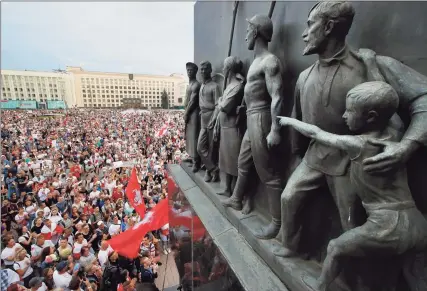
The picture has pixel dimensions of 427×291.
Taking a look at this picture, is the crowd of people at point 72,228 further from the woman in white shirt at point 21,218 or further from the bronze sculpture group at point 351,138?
the bronze sculpture group at point 351,138

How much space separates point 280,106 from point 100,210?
360 inches

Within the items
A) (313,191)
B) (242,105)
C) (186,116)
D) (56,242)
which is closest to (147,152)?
(56,242)

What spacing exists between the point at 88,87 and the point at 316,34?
12720 centimetres

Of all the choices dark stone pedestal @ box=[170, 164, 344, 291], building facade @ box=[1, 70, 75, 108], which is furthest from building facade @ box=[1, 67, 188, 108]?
dark stone pedestal @ box=[170, 164, 344, 291]

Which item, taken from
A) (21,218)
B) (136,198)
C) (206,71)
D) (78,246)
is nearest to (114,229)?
(136,198)

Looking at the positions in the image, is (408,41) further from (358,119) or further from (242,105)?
(242,105)

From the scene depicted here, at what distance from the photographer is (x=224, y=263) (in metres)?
3.49

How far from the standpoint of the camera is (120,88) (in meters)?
124

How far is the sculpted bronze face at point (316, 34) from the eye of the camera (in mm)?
2166

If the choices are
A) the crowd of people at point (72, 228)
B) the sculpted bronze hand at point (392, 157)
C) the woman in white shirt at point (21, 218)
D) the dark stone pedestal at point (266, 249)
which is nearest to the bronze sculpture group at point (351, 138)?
the sculpted bronze hand at point (392, 157)

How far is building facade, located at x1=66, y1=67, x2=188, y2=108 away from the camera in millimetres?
114750

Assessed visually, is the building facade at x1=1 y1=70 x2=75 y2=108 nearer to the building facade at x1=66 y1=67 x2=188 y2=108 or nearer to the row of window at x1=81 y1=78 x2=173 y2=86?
the building facade at x1=66 y1=67 x2=188 y2=108

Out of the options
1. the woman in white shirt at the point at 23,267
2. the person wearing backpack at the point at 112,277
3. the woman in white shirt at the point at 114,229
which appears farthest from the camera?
the woman in white shirt at the point at 114,229

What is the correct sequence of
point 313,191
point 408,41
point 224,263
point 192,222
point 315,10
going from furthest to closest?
1. point 192,222
2. point 224,263
3. point 313,191
4. point 315,10
5. point 408,41
